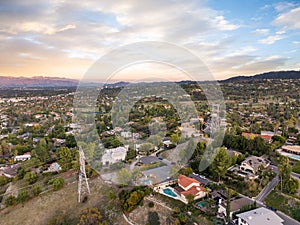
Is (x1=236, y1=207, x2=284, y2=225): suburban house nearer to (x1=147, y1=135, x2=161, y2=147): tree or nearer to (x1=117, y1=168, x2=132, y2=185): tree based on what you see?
(x1=117, y1=168, x2=132, y2=185): tree

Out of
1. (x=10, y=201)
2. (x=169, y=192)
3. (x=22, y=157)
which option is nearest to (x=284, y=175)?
(x=169, y=192)

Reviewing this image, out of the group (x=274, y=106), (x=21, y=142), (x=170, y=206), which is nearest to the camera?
(x=170, y=206)

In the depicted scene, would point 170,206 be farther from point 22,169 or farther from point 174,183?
point 22,169

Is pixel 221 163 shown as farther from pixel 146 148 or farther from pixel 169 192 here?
pixel 146 148

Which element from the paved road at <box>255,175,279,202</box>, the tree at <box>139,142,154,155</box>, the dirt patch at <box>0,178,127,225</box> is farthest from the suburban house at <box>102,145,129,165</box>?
the paved road at <box>255,175,279,202</box>

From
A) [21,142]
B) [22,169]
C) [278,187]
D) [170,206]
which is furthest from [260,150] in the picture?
[21,142]

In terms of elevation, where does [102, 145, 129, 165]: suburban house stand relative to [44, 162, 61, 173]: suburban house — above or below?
above

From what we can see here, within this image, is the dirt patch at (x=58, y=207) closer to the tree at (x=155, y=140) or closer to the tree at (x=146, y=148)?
the tree at (x=146, y=148)
